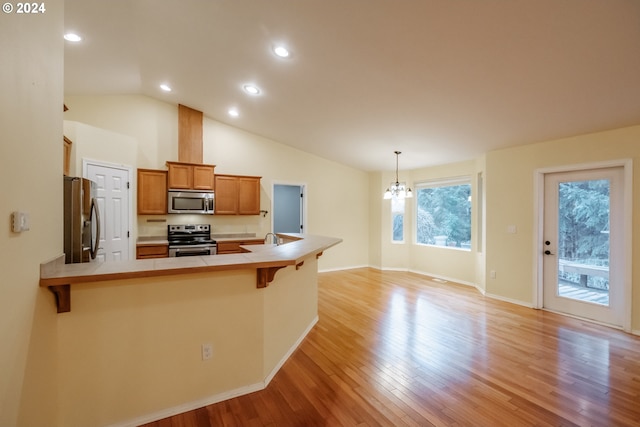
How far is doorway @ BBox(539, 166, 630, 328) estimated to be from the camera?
3.51 meters

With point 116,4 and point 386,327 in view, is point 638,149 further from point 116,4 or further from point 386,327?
point 116,4

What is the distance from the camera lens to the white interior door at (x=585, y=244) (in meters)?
3.54

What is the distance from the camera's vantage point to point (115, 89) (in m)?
4.62

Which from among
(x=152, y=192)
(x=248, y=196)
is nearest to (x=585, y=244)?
(x=248, y=196)

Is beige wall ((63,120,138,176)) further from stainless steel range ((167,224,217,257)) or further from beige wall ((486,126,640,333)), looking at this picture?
beige wall ((486,126,640,333))

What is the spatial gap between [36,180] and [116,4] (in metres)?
2.12

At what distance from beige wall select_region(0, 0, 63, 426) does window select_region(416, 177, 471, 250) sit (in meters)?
5.87

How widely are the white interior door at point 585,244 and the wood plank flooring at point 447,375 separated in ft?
0.99

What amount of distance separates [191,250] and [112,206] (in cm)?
130

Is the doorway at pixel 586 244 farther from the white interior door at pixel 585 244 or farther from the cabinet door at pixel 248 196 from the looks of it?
the cabinet door at pixel 248 196

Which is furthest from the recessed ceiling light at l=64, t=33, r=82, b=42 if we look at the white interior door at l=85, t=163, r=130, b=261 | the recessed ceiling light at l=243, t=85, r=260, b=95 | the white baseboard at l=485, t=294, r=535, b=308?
the white baseboard at l=485, t=294, r=535, b=308

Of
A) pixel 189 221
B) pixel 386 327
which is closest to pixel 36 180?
pixel 386 327

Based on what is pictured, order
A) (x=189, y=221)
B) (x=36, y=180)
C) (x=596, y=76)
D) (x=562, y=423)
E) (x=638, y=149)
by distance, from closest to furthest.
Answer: (x=36, y=180) → (x=562, y=423) → (x=596, y=76) → (x=638, y=149) → (x=189, y=221)

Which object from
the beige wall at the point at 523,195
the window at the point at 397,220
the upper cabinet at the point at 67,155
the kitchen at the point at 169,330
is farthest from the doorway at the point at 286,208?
the kitchen at the point at 169,330
